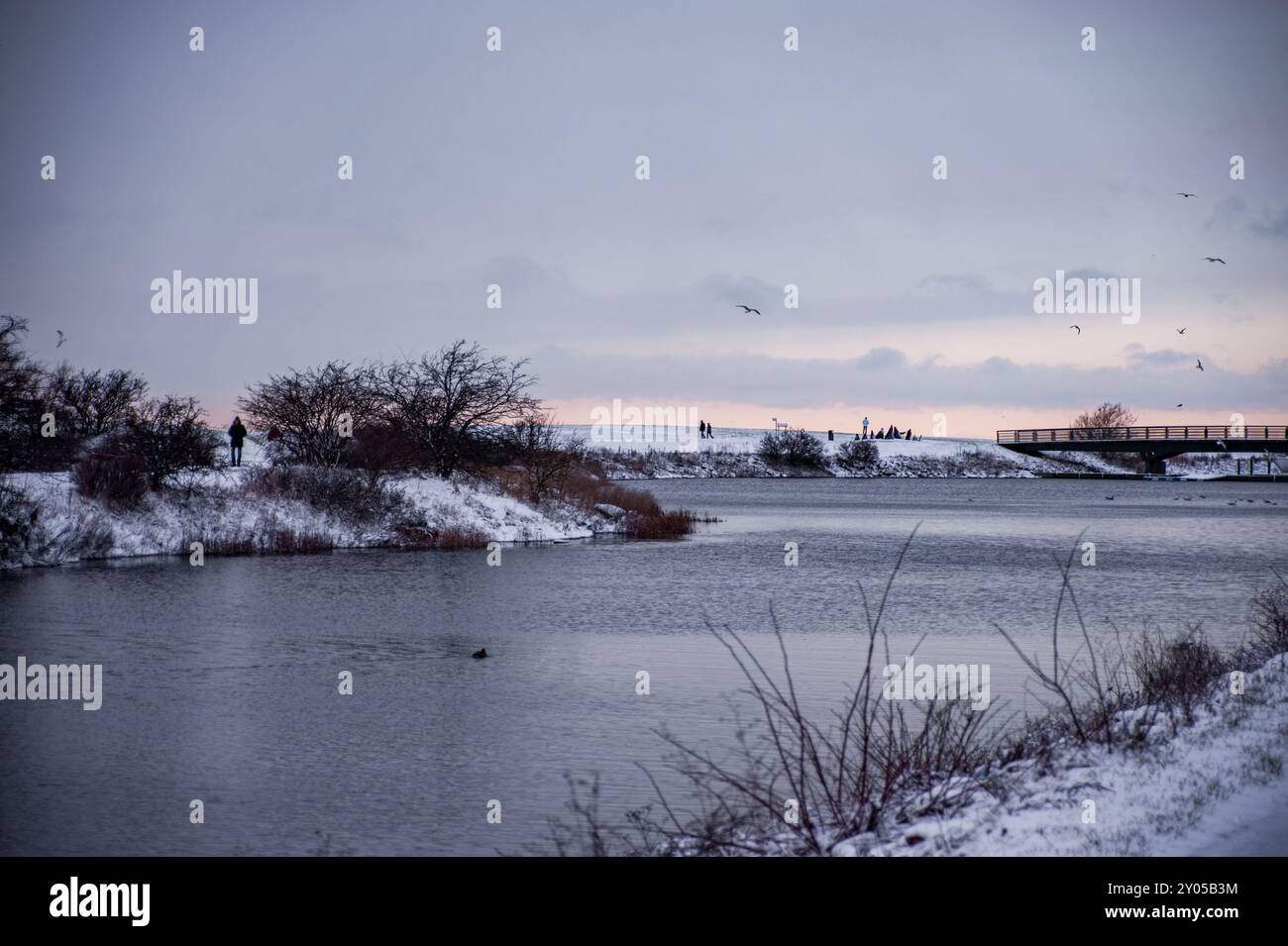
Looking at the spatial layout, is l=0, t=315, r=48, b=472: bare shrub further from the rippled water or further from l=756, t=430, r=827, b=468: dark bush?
l=756, t=430, r=827, b=468: dark bush

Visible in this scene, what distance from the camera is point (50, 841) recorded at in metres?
10.1

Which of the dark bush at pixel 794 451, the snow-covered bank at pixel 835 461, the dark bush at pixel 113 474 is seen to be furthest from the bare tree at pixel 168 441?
the dark bush at pixel 794 451

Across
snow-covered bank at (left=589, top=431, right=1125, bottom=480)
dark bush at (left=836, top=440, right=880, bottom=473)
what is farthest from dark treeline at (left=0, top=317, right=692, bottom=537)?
dark bush at (left=836, top=440, right=880, bottom=473)

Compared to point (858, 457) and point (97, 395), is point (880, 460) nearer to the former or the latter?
point (858, 457)

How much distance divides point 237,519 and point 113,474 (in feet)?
13.3

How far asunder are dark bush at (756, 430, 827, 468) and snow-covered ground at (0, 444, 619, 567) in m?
102

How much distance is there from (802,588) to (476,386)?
22.9m

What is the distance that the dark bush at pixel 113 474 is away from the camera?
36.0 m

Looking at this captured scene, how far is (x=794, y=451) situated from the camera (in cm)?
14838

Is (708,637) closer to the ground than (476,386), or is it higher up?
closer to the ground

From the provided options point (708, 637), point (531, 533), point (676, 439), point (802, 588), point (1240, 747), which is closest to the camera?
point (1240, 747)

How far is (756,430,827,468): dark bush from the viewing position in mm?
147750
